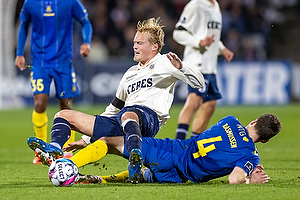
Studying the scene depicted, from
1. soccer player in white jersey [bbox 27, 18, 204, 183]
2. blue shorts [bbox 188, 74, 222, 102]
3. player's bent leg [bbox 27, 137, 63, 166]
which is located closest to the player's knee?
soccer player in white jersey [bbox 27, 18, 204, 183]

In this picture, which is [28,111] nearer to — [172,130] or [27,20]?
[172,130]

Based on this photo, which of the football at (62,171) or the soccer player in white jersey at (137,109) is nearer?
the football at (62,171)

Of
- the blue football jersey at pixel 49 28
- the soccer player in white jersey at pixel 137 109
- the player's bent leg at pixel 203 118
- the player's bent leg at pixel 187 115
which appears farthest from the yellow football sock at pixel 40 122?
the player's bent leg at pixel 203 118

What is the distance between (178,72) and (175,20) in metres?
13.1

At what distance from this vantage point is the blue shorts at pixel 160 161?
4734 millimetres

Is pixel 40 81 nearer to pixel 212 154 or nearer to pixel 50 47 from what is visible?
pixel 50 47

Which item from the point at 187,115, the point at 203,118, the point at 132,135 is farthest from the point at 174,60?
the point at 203,118

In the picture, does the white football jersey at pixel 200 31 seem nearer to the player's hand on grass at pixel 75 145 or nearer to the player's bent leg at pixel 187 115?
the player's bent leg at pixel 187 115

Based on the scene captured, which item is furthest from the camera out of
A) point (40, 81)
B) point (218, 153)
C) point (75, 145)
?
point (40, 81)

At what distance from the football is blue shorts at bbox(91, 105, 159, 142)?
0.58m

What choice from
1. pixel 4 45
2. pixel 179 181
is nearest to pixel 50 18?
pixel 179 181

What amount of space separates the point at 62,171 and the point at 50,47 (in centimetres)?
321

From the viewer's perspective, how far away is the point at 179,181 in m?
4.86

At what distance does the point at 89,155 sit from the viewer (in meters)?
4.63
